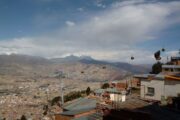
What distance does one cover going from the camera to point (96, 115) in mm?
19969

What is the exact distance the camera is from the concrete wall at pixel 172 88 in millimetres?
30856

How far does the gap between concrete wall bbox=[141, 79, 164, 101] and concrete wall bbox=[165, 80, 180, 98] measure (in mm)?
593

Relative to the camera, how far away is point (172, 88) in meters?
31.3

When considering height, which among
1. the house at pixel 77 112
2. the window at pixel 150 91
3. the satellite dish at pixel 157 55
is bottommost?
the house at pixel 77 112

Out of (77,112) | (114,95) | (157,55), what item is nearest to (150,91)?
(114,95)

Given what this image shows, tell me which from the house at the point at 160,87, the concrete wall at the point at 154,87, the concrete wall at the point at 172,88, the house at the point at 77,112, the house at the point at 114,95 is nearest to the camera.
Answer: the house at the point at 77,112

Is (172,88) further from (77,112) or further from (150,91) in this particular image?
(77,112)

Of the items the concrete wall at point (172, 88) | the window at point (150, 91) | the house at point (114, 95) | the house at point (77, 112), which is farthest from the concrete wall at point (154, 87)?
the house at point (77, 112)

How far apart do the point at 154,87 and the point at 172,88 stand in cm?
231

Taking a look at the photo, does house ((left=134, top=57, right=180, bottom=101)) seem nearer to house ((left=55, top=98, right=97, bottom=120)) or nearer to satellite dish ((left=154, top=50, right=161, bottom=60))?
house ((left=55, top=98, right=97, bottom=120))

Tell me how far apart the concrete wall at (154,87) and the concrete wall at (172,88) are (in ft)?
1.95

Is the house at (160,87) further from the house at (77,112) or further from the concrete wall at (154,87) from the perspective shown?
the house at (77,112)

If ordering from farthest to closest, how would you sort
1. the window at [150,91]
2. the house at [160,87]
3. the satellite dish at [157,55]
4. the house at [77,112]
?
the satellite dish at [157,55] → the window at [150,91] → the house at [160,87] → the house at [77,112]

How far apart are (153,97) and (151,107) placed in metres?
14.8
